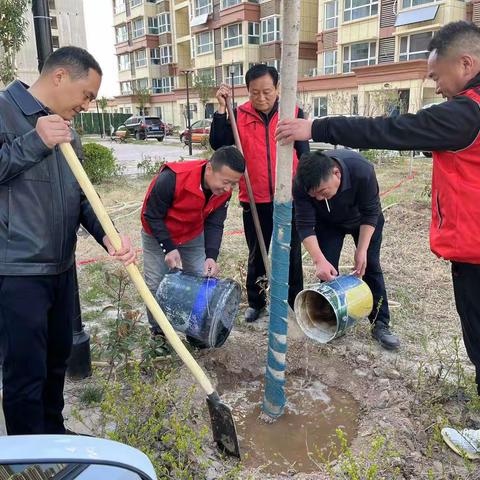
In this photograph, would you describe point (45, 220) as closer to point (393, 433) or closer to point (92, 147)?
point (393, 433)

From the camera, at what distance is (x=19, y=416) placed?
1982mm

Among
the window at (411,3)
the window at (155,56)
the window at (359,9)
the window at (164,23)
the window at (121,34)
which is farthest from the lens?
the window at (121,34)

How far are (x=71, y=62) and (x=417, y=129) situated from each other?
54.4 inches

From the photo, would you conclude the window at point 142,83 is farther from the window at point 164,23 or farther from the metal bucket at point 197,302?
the metal bucket at point 197,302

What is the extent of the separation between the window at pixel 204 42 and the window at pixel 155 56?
7.22 metres

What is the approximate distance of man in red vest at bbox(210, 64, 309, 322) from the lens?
3.32m

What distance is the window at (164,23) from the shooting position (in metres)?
41.3

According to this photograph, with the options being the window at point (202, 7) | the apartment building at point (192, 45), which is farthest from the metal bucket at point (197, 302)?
the window at point (202, 7)

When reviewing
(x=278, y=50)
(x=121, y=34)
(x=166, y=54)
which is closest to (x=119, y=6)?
(x=121, y=34)

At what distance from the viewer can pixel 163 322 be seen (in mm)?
2088

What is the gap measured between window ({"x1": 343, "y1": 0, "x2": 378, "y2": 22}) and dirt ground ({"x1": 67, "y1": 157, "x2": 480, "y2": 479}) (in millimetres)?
23127

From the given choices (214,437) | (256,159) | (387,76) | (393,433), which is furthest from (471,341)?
(387,76)

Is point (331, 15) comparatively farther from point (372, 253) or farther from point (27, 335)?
point (27, 335)

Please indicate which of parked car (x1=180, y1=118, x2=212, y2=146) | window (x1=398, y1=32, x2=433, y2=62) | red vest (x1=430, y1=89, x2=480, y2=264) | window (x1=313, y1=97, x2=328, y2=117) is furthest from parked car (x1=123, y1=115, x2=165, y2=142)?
red vest (x1=430, y1=89, x2=480, y2=264)
